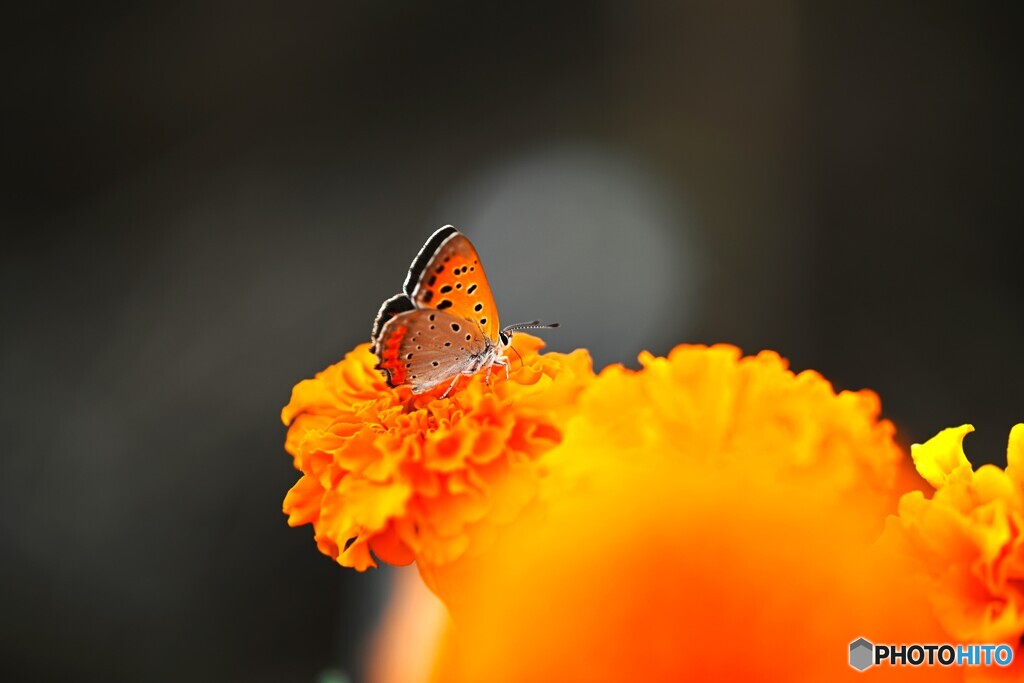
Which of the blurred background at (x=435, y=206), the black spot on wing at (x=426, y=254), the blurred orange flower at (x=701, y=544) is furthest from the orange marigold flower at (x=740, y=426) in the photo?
the blurred background at (x=435, y=206)

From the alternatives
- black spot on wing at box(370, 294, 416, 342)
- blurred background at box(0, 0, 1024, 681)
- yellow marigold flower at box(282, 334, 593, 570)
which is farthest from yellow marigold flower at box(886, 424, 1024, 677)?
blurred background at box(0, 0, 1024, 681)

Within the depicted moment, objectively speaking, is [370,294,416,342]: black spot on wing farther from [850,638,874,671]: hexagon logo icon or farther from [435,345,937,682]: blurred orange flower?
[850,638,874,671]: hexagon logo icon

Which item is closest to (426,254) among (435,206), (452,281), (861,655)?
(452,281)

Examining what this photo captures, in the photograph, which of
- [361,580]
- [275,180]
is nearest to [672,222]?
[275,180]

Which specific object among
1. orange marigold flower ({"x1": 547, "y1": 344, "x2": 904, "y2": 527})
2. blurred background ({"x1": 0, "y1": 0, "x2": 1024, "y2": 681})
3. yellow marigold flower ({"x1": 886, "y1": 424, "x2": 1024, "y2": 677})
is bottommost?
yellow marigold flower ({"x1": 886, "y1": 424, "x2": 1024, "y2": 677})

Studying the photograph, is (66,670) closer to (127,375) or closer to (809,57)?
(127,375)

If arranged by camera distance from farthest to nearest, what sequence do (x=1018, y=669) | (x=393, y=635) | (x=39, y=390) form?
(x=39, y=390)
(x=393, y=635)
(x=1018, y=669)
